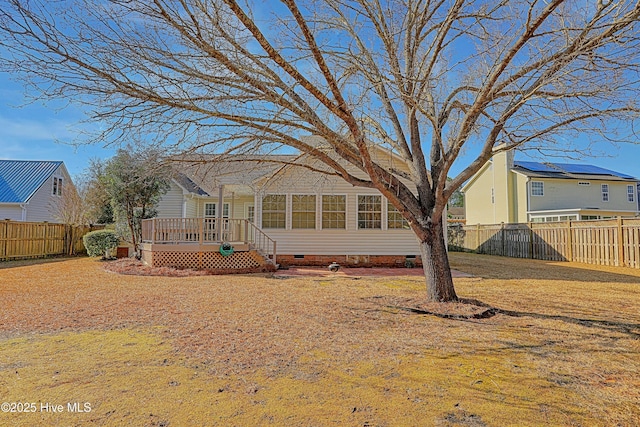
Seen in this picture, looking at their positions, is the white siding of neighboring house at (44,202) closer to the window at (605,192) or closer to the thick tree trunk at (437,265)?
the thick tree trunk at (437,265)

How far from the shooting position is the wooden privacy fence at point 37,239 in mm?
14688

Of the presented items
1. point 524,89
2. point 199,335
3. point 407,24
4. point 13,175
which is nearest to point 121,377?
point 199,335

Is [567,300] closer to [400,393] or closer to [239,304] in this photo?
[400,393]

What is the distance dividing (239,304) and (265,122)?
349 cm

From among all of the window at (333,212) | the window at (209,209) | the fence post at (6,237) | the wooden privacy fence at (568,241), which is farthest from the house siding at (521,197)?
the fence post at (6,237)

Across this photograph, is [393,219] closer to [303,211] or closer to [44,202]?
[303,211]

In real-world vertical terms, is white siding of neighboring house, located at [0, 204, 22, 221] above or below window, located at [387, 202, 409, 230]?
above

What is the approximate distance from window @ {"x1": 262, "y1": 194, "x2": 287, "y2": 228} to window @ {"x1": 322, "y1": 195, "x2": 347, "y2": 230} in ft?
5.14

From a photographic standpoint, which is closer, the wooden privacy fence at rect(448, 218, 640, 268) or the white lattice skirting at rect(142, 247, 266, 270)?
the white lattice skirting at rect(142, 247, 266, 270)

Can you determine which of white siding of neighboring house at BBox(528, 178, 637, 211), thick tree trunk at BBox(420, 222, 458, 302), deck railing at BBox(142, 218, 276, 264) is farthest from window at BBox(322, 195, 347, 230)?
white siding of neighboring house at BBox(528, 178, 637, 211)

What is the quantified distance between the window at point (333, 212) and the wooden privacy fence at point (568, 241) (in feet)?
35.4

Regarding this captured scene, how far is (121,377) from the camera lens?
3322 millimetres

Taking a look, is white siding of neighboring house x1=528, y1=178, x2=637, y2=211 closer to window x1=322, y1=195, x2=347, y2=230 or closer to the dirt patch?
window x1=322, y1=195, x2=347, y2=230

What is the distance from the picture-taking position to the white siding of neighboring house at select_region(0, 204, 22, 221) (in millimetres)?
20250
